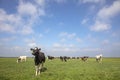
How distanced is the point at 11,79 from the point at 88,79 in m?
7.88

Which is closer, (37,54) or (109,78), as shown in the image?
(109,78)

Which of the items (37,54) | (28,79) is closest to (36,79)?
(28,79)

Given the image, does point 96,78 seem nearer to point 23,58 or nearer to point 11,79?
point 11,79

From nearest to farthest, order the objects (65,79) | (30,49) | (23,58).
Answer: (65,79) < (30,49) < (23,58)

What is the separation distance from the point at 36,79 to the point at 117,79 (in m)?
8.41

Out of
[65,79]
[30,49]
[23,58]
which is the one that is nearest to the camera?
[65,79]

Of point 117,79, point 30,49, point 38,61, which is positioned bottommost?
point 117,79

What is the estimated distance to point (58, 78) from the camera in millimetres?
17328

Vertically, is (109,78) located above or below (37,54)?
below

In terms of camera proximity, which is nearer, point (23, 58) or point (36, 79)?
point (36, 79)

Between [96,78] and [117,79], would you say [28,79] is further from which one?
[117,79]

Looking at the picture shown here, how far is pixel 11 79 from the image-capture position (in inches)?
675

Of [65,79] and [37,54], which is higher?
[37,54]

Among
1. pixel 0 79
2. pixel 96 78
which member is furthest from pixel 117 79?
pixel 0 79
